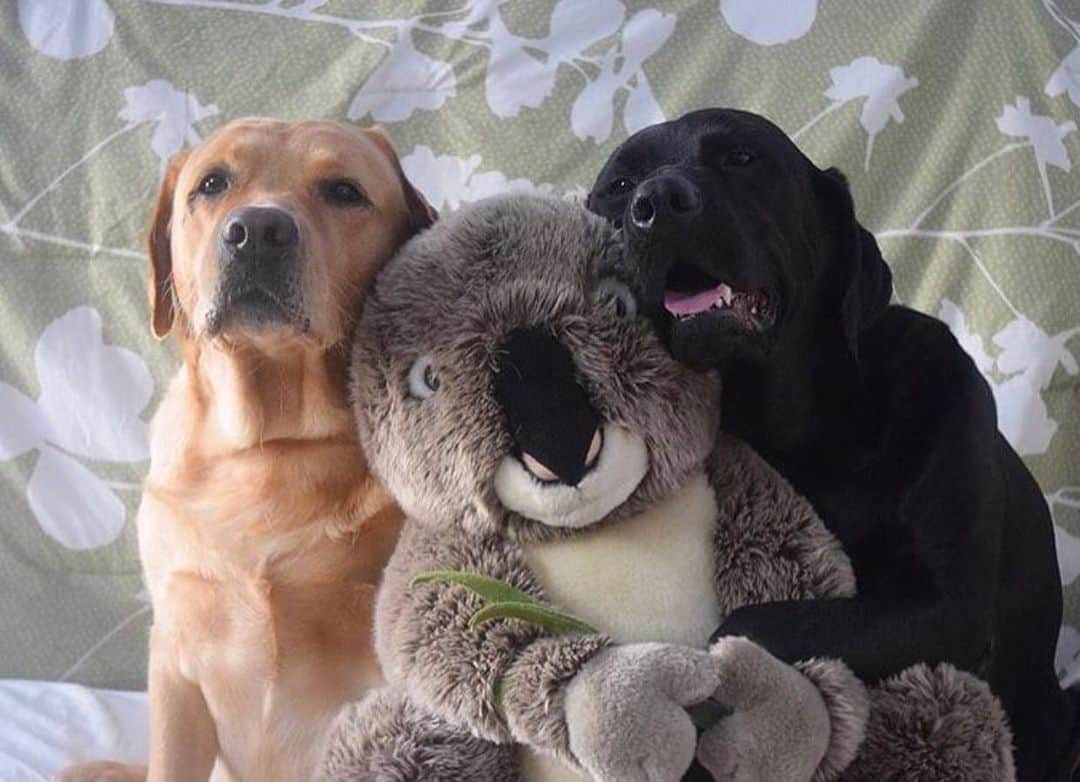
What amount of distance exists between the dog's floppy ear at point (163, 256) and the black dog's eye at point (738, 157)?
22.6 inches

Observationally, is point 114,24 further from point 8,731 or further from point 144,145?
point 8,731

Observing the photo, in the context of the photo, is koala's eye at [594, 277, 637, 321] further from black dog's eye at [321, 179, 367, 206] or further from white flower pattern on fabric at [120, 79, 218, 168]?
white flower pattern on fabric at [120, 79, 218, 168]

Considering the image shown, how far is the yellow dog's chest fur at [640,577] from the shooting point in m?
0.87

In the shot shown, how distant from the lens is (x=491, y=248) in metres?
0.94

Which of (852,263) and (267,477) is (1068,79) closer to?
(852,263)

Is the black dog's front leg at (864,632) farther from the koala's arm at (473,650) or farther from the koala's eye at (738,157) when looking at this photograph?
the koala's eye at (738,157)

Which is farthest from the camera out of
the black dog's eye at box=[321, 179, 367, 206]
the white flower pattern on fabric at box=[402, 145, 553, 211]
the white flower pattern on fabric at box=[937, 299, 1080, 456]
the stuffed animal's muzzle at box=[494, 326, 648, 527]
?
the white flower pattern on fabric at box=[402, 145, 553, 211]

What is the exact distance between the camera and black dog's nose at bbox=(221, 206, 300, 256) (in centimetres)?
102

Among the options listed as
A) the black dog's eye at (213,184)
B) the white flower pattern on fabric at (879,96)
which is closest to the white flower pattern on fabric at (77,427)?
the black dog's eye at (213,184)

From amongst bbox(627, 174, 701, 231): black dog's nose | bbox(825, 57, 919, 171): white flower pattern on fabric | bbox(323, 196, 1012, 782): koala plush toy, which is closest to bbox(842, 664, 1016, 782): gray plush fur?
bbox(323, 196, 1012, 782): koala plush toy

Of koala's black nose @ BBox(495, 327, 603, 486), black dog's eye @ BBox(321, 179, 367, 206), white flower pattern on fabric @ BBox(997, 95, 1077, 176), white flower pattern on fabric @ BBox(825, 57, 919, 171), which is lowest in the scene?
white flower pattern on fabric @ BBox(997, 95, 1077, 176)

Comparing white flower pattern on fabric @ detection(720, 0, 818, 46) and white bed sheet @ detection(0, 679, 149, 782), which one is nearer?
white bed sheet @ detection(0, 679, 149, 782)

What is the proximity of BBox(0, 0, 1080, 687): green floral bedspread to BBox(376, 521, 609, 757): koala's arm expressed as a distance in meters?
0.76

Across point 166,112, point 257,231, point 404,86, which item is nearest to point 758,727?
point 257,231
